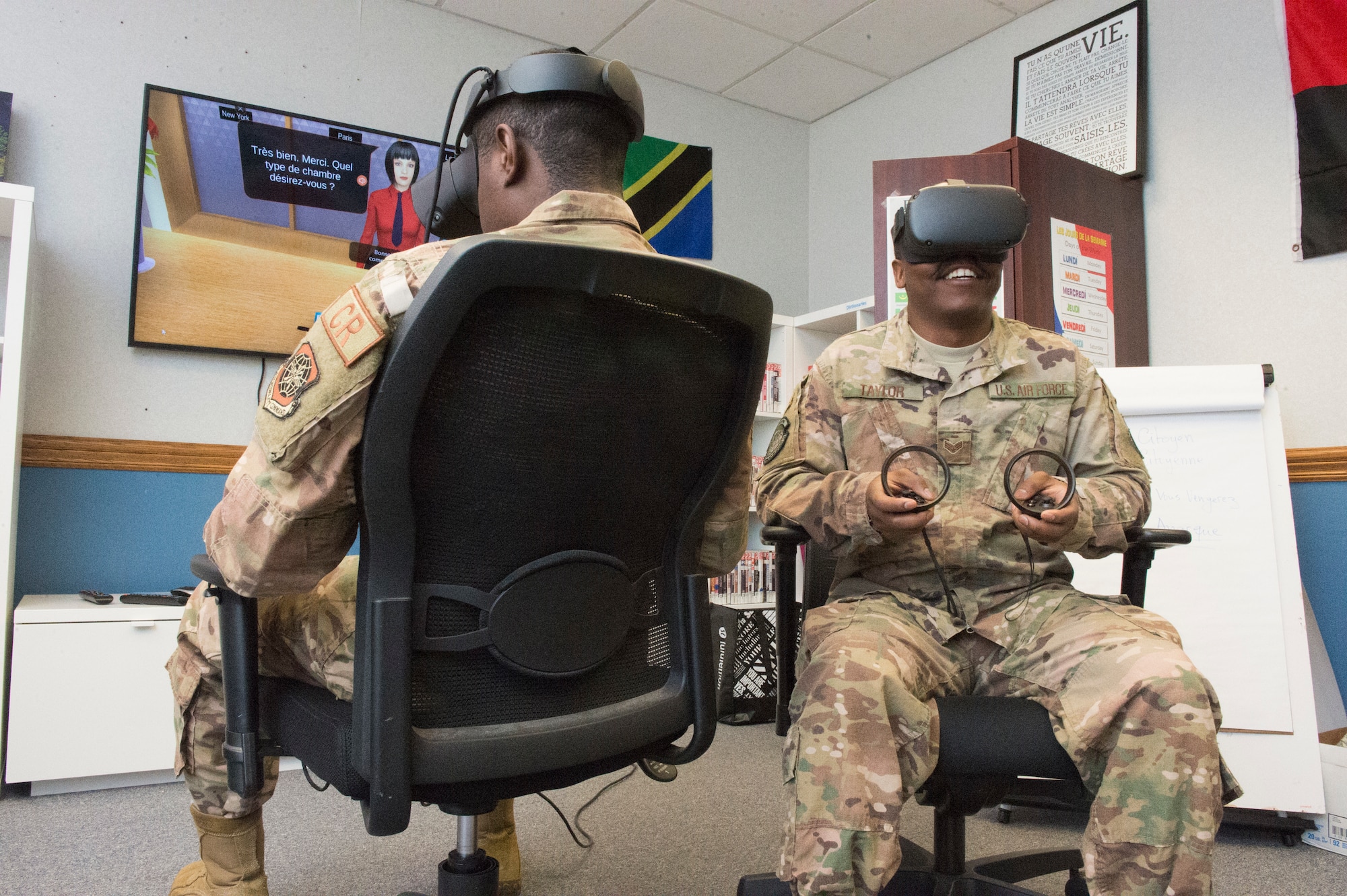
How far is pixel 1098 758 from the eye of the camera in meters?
1.05

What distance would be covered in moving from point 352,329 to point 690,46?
2903 mm

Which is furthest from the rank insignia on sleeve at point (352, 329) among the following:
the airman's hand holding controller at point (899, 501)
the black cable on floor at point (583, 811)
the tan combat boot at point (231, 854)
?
the black cable on floor at point (583, 811)

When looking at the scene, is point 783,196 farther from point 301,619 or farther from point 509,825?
point 301,619

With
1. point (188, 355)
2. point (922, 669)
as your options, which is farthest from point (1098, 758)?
point (188, 355)

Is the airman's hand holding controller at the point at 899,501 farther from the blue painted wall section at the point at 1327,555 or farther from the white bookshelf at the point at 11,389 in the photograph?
the white bookshelf at the point at 11,389

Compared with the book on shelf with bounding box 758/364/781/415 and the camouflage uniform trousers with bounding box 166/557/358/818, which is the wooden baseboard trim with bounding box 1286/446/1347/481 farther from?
the camouflage uniform trousers with bounding box 166/557/358/818

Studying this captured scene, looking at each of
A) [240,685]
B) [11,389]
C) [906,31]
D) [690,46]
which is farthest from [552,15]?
[240,685]

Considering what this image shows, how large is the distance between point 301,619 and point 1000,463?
3.31ft

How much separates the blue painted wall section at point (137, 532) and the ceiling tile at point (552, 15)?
1786 millimetres

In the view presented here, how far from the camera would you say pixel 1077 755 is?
3.40ft

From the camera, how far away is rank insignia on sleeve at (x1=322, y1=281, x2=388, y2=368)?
783 millimetres

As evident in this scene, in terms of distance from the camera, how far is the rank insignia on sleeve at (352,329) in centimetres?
78

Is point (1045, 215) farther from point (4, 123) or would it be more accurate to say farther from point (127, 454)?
point (4, 123)

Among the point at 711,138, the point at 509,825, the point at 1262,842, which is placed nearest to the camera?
the point at 509,825
